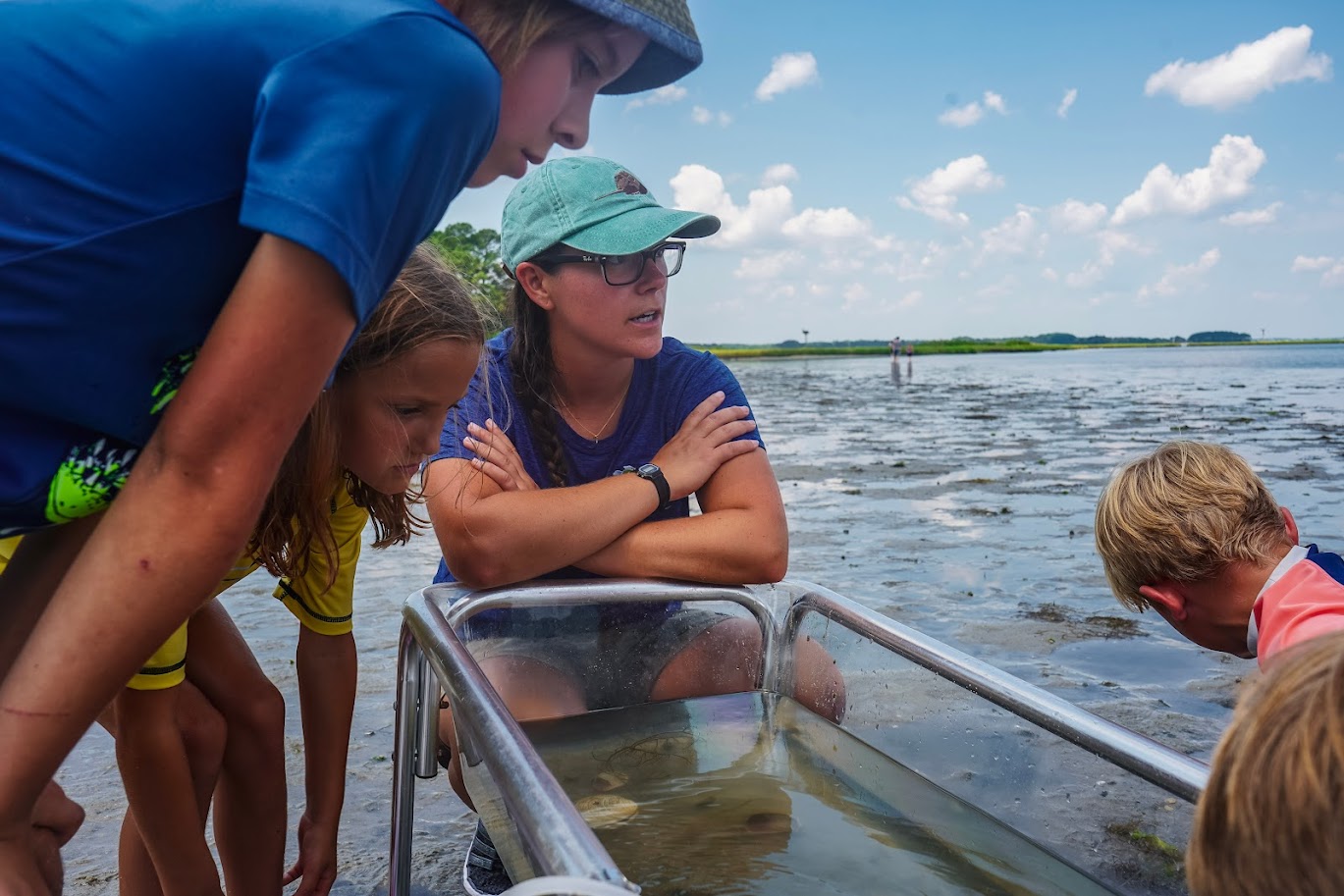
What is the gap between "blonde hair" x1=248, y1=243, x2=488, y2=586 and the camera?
180 centimetres

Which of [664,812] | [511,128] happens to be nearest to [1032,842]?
[664,812]

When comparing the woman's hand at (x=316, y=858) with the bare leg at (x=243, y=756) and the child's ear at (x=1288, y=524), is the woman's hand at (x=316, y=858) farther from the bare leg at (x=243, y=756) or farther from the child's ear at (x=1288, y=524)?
the child's ear at (x=1288, y=524)

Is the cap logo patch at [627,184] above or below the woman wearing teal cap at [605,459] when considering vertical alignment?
above

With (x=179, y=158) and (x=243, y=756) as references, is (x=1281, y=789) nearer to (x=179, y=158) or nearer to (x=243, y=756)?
(x=179, y=158)

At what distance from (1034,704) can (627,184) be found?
177 cm

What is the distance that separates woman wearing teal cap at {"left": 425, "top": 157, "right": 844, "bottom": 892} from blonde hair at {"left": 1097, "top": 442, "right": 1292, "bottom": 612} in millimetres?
835

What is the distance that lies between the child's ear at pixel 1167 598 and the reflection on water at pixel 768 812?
102cm

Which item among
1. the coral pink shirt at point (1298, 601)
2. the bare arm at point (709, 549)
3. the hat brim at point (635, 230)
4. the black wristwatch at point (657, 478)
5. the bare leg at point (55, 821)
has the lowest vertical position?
the bare leg at point (55, 821)

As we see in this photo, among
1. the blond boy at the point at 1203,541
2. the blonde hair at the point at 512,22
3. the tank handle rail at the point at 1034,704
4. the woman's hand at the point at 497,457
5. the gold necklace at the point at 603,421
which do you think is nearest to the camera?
the blonde hair at the point at 512,22

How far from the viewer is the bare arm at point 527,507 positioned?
219 cm

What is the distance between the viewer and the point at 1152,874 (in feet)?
4.01

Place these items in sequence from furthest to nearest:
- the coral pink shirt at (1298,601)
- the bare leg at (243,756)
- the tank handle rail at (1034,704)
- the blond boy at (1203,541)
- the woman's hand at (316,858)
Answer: the blond boy at (1203,541) < the woman's hand at (316,858) < the bare leg at (243,756) < the coral pink shirt at (1298,601) < the tank handle rail at (1034,704)

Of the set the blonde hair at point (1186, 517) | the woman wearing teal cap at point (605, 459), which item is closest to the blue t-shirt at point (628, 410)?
the woman wearing teal cap at point (605, 459)

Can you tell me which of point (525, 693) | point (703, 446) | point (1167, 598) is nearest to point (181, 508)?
point (525, 693)
